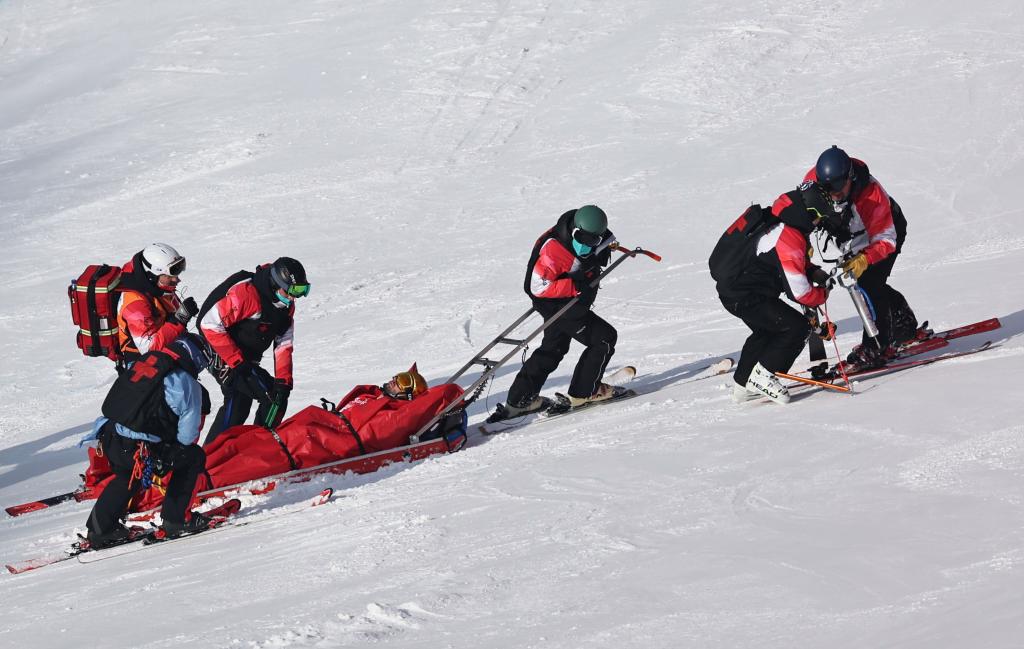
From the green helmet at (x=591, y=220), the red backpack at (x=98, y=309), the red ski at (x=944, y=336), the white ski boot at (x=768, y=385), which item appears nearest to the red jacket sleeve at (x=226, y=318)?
the red backpack at (x=98, y=309)

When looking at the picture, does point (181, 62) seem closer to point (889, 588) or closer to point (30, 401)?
point (30, 401)

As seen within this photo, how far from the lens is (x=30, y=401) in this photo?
11875mm

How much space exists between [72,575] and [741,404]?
4.47 m

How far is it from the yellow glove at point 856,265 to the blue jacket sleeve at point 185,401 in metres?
4.29

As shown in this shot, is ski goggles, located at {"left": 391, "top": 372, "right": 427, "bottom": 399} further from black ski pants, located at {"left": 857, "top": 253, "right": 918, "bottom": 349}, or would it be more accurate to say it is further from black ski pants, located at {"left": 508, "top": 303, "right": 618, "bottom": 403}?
black ski pants, located at {"left": 857, "top": 253, "right": 918, "bottom": 349}

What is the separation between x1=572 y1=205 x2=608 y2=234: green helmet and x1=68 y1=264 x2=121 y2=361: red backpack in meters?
3.45

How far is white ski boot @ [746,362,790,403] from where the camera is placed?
7.47 m

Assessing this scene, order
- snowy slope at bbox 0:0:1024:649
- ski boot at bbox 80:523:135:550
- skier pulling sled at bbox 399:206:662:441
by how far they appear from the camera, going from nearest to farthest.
Answer: snowy slope at bbox 0:0:1024:649
ski boot at bbox 80:523:135:550
skier pulling sled at bbox 399:206:662:441

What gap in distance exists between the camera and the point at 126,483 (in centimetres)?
688

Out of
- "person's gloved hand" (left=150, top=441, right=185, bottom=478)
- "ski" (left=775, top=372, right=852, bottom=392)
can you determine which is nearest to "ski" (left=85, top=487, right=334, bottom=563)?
"person's gloved hand" (left=150, top=441, right=185, bottom=478)

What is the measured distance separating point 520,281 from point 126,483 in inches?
266

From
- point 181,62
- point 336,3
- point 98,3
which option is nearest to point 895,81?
point 336,3

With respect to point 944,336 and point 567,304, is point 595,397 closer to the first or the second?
point 567,304

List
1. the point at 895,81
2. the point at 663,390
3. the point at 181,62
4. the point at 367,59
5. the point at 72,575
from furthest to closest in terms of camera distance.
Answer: the point at 181,62
the point at 367,59
the point at 895,81
the point at 663,390
the point at 72,575
